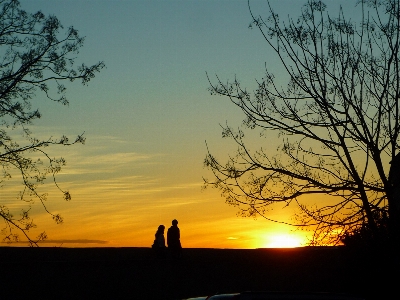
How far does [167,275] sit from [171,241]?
274cm

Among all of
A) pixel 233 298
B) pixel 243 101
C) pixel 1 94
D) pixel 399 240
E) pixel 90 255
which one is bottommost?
pixel 233 298

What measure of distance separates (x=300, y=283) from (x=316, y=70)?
27.5 ft

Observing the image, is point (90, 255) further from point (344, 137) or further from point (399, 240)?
point (399, 240)

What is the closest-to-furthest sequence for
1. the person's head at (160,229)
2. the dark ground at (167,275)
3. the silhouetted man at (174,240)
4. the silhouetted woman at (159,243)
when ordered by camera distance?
the dark ground at (167,275) → the silhouetted man at (174,240) → the silhouetted woman at (159,243) → the person's head at (160,229)

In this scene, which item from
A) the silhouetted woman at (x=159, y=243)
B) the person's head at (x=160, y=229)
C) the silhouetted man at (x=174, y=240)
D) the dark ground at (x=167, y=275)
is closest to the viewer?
the dark ground at (x=167, y=275)

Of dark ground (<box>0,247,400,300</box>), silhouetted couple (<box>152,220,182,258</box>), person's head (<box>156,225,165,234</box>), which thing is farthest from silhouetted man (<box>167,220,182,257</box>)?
person's head (<box>156,225,165,234</box>)

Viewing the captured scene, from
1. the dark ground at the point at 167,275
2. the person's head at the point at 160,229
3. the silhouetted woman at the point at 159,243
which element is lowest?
the dark ground at the point at 167,275

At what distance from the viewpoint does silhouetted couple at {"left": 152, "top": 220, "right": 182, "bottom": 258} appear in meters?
27.7

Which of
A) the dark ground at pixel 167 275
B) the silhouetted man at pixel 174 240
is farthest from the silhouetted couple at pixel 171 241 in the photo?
the dark ground at pixel 167 275

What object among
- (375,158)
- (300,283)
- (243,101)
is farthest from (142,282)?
(375,158)

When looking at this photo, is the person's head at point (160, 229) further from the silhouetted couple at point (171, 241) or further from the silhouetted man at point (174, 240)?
the silhouetted man at point (174, 240)

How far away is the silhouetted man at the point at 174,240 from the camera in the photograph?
90.8ft

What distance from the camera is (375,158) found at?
19359mm

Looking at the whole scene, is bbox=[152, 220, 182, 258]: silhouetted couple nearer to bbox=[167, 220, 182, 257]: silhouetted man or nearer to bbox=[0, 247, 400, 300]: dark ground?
bbox=[167, 220, 182, 257]: silhouetted man
